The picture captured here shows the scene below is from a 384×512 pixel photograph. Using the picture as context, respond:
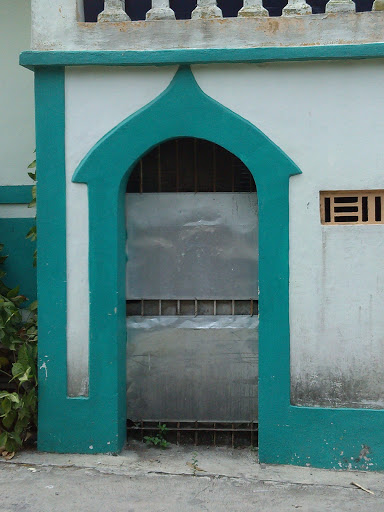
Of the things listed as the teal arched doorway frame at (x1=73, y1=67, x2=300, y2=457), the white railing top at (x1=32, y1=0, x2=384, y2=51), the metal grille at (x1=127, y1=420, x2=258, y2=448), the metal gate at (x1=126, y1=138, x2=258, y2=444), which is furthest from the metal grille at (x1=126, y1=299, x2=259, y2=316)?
the white railing top at (x1=32, y1=0, x2=384, y2=51)

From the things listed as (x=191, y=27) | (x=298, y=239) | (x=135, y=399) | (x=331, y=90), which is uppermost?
(x=191, y=27)

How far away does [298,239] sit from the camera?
183 inches

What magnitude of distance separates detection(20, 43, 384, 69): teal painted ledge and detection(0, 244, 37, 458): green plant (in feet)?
5.83

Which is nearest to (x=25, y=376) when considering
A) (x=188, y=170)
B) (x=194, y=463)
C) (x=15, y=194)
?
(x=194, y=463)

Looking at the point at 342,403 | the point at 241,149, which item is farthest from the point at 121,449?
the point at 241,149

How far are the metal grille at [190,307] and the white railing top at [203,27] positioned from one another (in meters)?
1.84

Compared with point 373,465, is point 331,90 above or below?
above

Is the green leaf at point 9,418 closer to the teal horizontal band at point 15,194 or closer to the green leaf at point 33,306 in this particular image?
the green leaf at point 33,306

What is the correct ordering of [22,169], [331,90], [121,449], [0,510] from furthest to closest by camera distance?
[22,169], [121,449], [331,90], [0,510]

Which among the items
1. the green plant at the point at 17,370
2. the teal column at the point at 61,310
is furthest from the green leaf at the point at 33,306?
the teal column at the point at 61,310

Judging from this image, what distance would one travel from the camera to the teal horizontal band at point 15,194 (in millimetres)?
5465

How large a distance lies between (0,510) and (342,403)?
7.78ft

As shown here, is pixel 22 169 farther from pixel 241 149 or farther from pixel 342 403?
pixel 342 403

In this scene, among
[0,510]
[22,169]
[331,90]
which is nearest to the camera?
[0,510]
